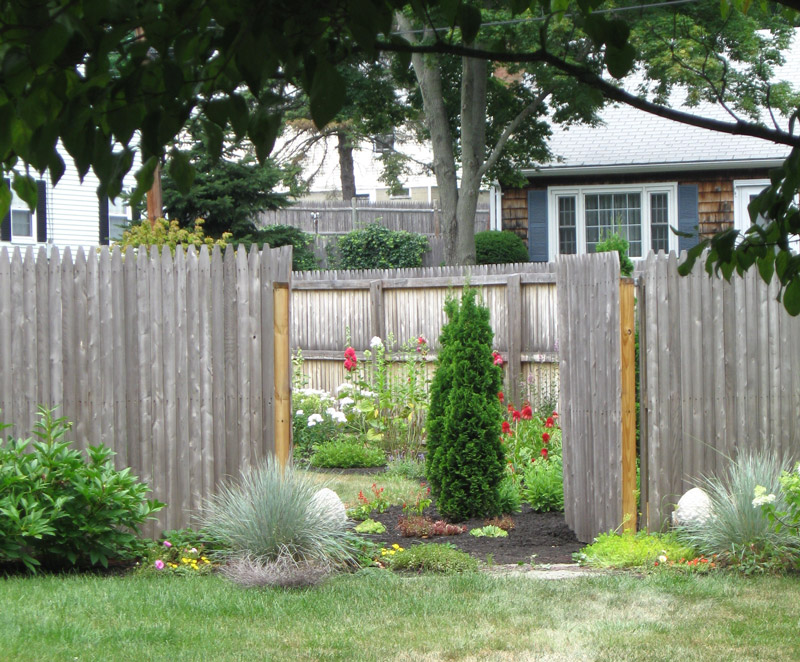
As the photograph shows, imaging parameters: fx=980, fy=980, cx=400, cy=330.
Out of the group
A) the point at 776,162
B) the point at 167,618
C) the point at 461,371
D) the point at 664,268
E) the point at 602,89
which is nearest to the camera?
the point at 602,89

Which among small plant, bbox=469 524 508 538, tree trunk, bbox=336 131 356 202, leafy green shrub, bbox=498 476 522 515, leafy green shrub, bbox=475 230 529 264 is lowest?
small plant, bbox=469 524 508 538

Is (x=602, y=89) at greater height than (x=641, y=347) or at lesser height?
greater

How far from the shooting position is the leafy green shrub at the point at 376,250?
23.5m

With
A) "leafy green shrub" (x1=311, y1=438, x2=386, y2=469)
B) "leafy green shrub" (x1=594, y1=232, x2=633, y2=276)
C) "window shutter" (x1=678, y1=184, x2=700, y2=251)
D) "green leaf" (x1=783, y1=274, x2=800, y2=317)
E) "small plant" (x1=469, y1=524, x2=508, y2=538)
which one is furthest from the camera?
"window shutter" (x1=678, y1=184, x2=700, y2=251)

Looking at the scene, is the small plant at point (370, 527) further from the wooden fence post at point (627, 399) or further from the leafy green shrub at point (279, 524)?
the wooden fence post at point (627, 399)

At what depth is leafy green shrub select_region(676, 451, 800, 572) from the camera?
5.93 meters

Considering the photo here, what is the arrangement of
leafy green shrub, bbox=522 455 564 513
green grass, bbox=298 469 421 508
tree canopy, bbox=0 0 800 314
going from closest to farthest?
tree canopy, bbox=0 0 800 314
leafy green shrub, bbox=522 455 564 513
green grass, bbox=298 469 421 508

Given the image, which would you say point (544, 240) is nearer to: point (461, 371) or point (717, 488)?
point (461, 371)

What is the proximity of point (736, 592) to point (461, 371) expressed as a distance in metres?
2.95

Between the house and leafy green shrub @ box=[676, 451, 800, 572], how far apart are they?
14296 millimetres

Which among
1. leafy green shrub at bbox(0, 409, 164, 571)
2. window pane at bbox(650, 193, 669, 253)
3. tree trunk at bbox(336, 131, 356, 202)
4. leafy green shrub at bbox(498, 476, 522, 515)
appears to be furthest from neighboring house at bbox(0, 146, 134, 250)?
leafy green shrub at bbox(0, 409, 164, 571)

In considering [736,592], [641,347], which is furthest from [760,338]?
[736,592]

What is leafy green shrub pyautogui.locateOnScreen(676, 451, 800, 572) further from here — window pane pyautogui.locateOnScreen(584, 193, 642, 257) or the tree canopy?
window pane pyautogui.locateOnScreen(584, 193, 642, 257)

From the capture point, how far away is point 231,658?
4309mm
